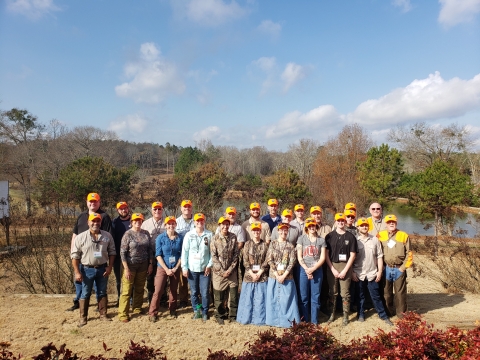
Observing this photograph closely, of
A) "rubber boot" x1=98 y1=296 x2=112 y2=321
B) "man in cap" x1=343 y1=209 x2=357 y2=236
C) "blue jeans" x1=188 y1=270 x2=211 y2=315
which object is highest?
"man in cap" x1=343 y1=209 x2=357 y2=236

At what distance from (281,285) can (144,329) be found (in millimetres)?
2150

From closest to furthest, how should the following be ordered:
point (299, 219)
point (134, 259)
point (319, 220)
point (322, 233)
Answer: point (134, 259)
point (322, 233)
point (319, 220)
point (299, 219)

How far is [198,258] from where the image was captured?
5.46m

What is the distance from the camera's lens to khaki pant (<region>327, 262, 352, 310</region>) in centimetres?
543

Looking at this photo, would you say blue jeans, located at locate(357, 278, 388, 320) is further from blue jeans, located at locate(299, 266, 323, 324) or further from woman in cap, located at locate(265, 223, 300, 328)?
woman in cap, located at locate(265, 223, 300, 328)

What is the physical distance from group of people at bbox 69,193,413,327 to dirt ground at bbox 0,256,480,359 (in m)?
0.19

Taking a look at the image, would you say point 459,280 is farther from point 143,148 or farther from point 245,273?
point 143,148

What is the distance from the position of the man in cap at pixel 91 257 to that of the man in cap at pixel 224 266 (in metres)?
1.61

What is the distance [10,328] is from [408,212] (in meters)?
29.1

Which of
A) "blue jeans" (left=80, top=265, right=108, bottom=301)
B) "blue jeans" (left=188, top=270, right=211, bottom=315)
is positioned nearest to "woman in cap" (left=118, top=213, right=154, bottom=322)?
"blue jeans" (left=80, top=265, right=108, bottom=301)

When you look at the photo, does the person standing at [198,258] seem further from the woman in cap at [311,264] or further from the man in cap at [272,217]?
the woman in cap at [311,264]

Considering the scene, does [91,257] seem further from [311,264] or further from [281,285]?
[311,264]

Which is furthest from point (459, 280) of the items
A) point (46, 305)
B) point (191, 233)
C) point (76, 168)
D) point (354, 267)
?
point (76, 168)

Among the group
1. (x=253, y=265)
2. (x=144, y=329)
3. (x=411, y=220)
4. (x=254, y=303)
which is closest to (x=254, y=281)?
(x=253, y=265)
